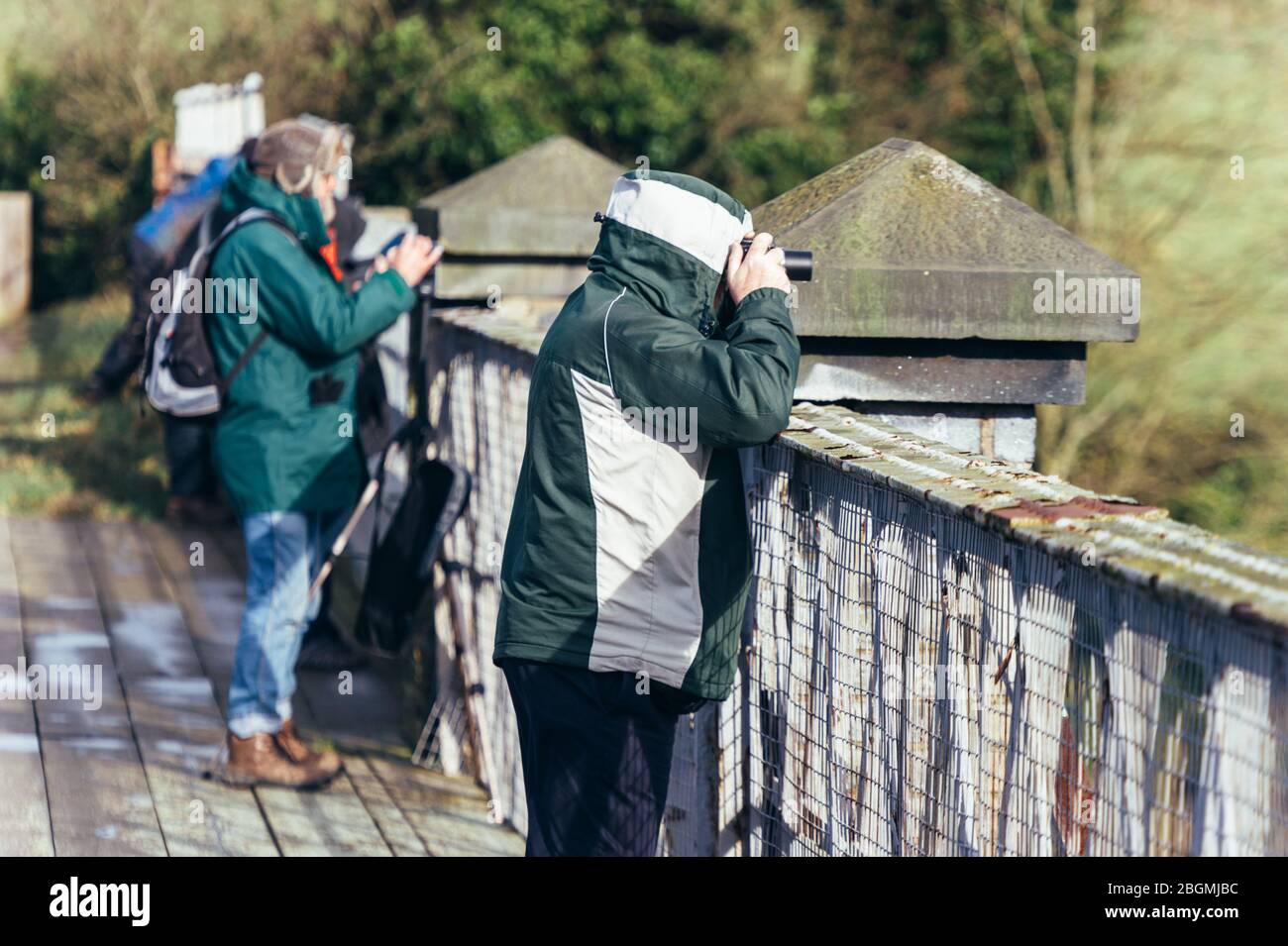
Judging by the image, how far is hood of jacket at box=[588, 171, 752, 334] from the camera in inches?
124

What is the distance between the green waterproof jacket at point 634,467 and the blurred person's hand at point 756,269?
0.03 meters

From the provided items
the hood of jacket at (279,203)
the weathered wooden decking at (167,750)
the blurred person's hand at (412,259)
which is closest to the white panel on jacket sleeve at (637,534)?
the weathered wooden decking at (167,750)

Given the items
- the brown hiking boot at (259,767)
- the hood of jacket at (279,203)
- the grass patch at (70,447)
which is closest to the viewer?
the hood of jacket at (279,203)

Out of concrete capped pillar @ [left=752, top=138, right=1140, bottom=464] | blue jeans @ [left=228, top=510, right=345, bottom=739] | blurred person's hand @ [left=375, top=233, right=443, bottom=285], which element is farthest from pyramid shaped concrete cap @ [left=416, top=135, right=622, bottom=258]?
concrete capped pillar @ [left=752, top=138, right=1140, bottom=464]

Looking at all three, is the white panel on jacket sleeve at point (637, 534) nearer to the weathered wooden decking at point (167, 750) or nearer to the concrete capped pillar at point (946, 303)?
the concrete capped pillar at point (946, 303)

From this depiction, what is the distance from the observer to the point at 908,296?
361 cm

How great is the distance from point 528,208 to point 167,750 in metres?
2.12

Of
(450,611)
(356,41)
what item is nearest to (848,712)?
(450,611)

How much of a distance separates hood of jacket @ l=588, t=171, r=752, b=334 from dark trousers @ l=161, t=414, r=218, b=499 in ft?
19.5

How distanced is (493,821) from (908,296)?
2.39 m

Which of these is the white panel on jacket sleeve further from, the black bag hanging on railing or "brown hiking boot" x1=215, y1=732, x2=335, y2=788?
"brown hiking boot" x1=215, y1=732, x2=335, y2=788

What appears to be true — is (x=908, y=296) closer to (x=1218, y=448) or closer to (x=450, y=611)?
(x=450, y=611)

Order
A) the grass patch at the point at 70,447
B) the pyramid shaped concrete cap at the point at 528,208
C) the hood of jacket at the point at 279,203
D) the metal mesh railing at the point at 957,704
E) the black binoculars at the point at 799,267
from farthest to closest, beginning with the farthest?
the grass patch at the point at 70,447 → the pyramid shaped concrete cap at the point at 528,208 → the hood of jacket at the point at 279,203 → the black binoculars at the point at 799,267 → the metal mesh railing at the point at 957,704

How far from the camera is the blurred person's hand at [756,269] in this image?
320cm
